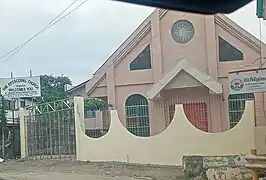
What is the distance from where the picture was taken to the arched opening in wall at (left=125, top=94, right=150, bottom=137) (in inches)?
945

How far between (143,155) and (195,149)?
2.26 meters

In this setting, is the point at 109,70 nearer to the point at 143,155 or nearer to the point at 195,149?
the point at 143,155

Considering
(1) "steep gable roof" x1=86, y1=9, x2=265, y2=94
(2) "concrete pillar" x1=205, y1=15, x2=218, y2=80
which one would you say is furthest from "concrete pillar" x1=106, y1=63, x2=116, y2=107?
(2) "concrete pillar" x1=205, y1=15, x2=218, y2=80

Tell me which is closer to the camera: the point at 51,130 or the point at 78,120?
the point at 78,120

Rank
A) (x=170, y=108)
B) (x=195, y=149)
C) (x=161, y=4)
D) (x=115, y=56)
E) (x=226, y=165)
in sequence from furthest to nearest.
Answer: (x=115, y=56) < (x=170, y=108) < (x=195, y=149) < (x=226, y=165) < (x=161, y=4)

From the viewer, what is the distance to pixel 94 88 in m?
26.8

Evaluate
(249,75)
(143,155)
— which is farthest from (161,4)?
(143,155)

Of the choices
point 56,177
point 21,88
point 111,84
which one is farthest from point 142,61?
point 21,88

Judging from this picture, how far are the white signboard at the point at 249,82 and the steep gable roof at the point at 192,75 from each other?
470 cm

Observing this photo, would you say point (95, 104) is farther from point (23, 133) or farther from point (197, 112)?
point (197, 112)

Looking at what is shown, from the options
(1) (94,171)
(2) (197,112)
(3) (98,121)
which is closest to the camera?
(1) (94,171)

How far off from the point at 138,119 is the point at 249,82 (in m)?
7.92

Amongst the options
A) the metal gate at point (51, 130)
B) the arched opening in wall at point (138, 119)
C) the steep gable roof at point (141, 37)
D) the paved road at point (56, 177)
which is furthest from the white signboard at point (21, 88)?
the paved road at point (56, 177)

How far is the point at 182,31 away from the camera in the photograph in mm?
25016
